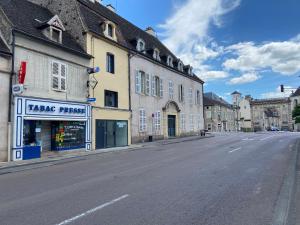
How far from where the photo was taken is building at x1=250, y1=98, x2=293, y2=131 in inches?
4122

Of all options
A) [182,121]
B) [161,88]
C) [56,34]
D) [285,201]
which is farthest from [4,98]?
[182,121]

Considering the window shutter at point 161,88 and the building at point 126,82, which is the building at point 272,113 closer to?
the building at point 126,82

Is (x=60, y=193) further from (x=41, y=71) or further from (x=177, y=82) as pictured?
(x=177, y=82)

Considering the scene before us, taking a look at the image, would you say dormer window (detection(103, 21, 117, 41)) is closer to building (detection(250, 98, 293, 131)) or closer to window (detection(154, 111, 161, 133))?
window (detection(154, 111, 161, 133))

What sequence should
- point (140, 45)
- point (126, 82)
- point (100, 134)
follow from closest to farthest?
point (100, 134) → point (126, 82) → point (140, 45)

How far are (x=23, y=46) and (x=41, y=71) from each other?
1740 mm

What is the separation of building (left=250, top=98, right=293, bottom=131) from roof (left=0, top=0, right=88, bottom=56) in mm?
97402

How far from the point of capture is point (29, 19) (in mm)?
17594

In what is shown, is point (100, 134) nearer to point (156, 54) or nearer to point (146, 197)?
point (156, 54)

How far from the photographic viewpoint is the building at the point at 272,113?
10469 cm

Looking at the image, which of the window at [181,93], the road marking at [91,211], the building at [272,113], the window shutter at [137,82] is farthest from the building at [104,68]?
the building at [272,113]

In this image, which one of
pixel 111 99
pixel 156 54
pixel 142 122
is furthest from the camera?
pixel 156 54

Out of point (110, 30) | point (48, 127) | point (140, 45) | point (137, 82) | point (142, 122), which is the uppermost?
point (140, 45)

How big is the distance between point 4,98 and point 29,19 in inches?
247
